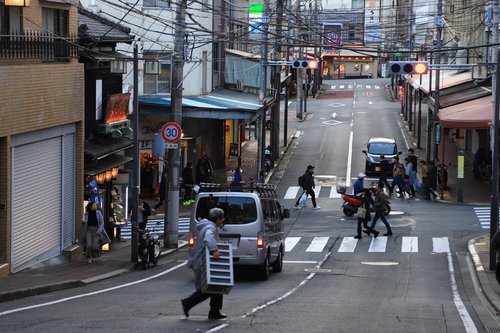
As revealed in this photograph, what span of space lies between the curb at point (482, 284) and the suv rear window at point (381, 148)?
22.4 m

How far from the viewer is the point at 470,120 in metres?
39.7

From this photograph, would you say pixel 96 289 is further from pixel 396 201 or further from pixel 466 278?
pixel 396 201

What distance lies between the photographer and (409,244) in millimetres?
29516

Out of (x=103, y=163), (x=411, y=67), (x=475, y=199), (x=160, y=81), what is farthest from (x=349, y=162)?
(x=103, y=163)

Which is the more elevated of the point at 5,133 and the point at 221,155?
the point at 5,133

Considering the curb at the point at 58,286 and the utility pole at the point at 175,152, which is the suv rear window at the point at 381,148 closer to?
the utility pole at the point at 175,152

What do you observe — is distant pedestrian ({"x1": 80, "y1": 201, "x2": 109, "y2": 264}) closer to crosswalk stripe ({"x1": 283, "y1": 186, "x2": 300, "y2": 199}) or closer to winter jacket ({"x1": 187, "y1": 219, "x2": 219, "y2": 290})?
winter jacket ({"x1": 187, "y1": 219, "x2": 219, "y2": 290})

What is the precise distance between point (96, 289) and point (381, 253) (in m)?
11.0

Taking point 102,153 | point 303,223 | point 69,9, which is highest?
point 69,9

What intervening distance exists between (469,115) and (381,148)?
31.9ft

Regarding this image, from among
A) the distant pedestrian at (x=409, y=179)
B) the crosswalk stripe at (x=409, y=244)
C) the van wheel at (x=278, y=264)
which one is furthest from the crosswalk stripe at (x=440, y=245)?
the distant pedestrian at (x=409, y=179)

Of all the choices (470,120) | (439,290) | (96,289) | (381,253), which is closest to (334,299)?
(439,290)

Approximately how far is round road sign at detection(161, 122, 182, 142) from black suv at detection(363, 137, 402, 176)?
22053mm

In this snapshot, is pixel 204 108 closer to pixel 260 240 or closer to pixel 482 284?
pixel 260 240
